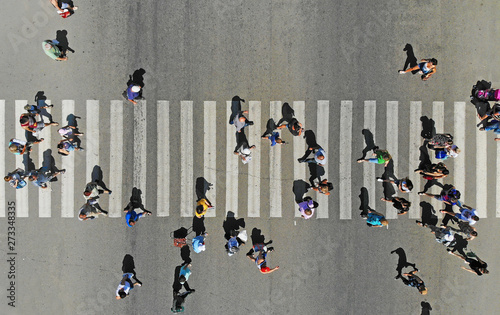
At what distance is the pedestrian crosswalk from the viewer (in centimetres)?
1088

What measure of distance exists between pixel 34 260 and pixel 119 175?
14.1 ft

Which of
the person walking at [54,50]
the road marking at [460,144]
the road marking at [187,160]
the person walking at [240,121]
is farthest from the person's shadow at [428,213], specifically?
the person walking at [54,50]

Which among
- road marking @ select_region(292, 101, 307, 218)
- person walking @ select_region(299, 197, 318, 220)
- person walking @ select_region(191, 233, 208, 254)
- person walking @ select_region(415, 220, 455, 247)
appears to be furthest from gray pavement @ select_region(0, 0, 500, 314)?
person walking @ select_region(299, 197, 318, 220)

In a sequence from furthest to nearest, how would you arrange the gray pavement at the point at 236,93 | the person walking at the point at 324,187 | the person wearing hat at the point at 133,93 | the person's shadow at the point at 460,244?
the person's shadow at the point at 460,244, the gray pavement at the point at 236,93, the person walking at the point at 324,187, the person wearing hat at the point at 133,93

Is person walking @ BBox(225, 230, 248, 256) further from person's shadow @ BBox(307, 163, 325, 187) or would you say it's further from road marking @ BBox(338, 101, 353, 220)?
road marking @ BBox(338, 101, 353, 220)

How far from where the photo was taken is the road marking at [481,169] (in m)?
11.0

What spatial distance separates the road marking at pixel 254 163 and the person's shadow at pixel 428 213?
5979mm

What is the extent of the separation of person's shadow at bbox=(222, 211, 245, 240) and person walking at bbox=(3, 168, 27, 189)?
23.6 feet

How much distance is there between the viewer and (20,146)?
34.4ft

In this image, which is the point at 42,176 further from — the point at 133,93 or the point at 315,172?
the point at 315,172

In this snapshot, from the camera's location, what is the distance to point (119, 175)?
1090 cm

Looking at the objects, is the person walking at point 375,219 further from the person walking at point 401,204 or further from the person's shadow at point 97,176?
the person's shadow at point 97,176

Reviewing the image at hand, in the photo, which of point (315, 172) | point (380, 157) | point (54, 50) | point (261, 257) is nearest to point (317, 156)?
point (315, 172)

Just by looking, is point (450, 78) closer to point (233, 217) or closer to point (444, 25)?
point (444, 25)
